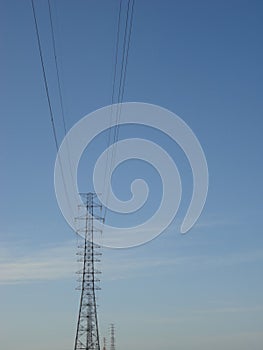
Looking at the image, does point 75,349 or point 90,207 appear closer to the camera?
point 75,349

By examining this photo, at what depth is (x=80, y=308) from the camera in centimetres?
6438

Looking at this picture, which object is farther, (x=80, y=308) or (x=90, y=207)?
(x=90, y=207)

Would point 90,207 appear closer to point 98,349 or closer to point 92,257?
point 92,257

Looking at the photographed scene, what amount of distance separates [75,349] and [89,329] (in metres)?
3.01

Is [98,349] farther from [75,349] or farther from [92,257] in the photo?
[92,257]

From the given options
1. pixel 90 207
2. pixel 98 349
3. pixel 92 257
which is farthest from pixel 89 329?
pixel 90 207

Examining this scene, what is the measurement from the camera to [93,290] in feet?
216

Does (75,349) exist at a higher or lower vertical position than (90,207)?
lower

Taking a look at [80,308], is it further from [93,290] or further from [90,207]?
[90,207]

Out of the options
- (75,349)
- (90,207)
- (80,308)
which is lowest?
(75,349)

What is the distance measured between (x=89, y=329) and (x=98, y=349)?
8.27ft

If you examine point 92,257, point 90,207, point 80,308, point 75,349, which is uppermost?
point 90,207

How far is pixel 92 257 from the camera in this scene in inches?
2650

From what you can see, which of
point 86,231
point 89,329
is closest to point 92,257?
point 86,231
